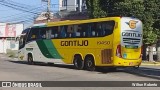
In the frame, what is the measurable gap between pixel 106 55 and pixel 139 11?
17170 millimetres

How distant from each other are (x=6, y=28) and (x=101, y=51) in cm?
5530

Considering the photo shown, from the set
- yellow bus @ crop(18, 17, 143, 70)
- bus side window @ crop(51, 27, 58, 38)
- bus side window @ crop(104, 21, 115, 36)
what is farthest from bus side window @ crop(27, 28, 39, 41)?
bus side window @ crop(104, 21, 115, 36)

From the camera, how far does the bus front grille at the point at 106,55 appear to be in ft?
72.9

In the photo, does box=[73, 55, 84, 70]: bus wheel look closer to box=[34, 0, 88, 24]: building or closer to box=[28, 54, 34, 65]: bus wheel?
box=[28, 54, 34, 65]: bus wheel

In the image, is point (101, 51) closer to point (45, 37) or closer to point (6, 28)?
point (45, 37)

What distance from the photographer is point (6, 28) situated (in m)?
76.0

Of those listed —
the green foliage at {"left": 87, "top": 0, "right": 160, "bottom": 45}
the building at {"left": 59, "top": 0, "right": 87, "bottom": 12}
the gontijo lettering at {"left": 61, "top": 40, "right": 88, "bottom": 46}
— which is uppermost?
the building at {"left": 59, "top": 0, "right": 87, "bottom": 12}

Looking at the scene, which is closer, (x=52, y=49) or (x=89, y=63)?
(x=89, y=63)

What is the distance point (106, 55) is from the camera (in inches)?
886

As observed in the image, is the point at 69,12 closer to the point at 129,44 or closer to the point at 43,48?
the point at 43,48

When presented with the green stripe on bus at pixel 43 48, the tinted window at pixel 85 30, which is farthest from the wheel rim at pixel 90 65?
the green stripe on bus at pixel 43 48

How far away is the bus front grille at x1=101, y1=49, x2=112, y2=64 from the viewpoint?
875 inches

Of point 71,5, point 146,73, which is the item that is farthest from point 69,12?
point 146,73

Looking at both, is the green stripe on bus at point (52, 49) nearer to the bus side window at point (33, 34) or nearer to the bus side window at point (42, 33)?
the bus side window at point (42, 33)
